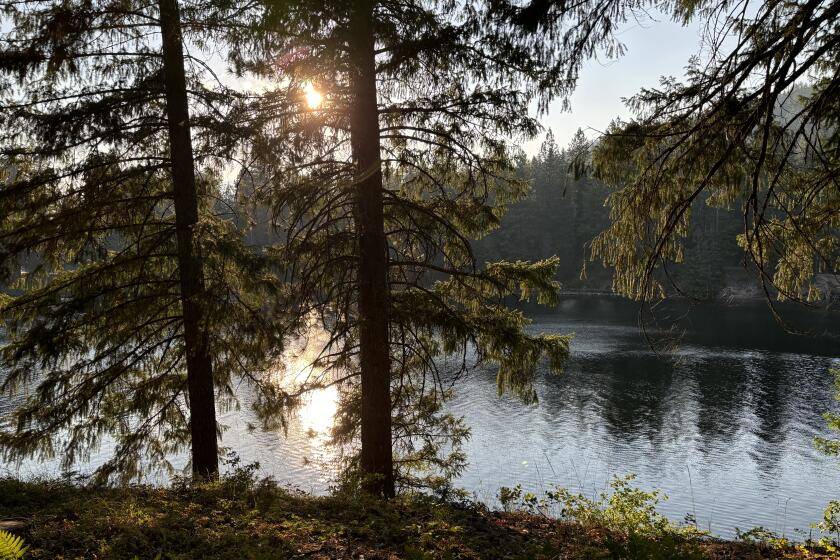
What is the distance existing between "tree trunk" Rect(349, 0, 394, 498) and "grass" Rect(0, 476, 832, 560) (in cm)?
87

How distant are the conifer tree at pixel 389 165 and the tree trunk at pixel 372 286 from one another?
0.06ft

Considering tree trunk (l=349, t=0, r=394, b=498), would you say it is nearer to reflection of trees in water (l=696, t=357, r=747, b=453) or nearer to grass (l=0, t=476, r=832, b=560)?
grass (l=0, t=476, r=832, b=560)

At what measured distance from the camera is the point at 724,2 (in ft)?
14.9

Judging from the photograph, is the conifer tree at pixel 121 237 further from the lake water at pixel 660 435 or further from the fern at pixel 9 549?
the fern at pixel 9 549

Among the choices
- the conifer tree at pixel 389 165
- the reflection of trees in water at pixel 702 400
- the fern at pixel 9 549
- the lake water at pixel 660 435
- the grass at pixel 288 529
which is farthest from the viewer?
the reflection of trees in water at pixel 702 400

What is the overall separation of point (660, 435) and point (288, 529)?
65.4ft

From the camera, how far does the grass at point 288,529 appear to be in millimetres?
4539

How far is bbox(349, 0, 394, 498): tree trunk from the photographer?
7.31 m

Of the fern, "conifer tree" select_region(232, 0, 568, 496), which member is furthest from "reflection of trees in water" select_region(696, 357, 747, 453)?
the fern

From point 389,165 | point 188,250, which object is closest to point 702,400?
point 389,165

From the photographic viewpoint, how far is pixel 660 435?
866 inches

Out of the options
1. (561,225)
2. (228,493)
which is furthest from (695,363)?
(561,225)

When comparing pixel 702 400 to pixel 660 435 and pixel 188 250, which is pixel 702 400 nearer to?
pixel 660 435

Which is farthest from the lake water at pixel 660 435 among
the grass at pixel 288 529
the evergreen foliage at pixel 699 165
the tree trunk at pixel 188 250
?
the evergreen foliage at pixel 699 165
